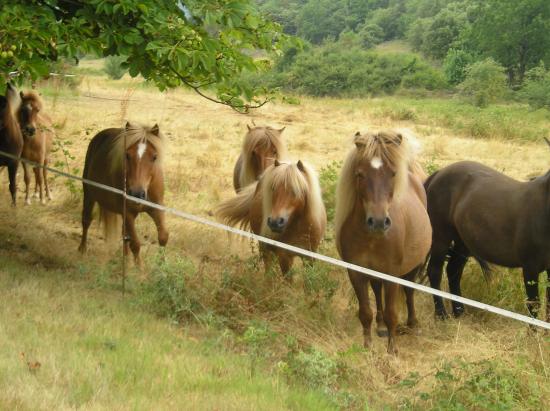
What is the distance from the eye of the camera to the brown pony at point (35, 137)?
961 centimetres

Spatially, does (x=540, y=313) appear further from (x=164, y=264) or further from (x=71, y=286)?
(x=71, y=286)

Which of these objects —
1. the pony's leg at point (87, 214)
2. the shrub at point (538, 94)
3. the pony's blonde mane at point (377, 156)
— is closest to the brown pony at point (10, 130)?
the pony's leg at point (87, 214)

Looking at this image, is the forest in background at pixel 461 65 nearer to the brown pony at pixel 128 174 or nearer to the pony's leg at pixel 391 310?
the brown pony at pixel 128 174

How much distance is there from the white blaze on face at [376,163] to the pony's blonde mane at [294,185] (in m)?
1.43

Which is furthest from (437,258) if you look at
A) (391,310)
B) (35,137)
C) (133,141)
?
(35,137)

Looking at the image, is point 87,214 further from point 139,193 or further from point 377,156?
point 377,156

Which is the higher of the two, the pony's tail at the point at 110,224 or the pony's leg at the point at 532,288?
the pony's leg at the point at 532,288

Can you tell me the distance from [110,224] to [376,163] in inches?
172

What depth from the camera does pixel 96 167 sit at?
25.8 feet

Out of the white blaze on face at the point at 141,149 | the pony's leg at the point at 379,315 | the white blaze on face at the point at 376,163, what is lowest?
the pony's leg at the point at 379,315

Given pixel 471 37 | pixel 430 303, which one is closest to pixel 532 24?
pixel 471 37

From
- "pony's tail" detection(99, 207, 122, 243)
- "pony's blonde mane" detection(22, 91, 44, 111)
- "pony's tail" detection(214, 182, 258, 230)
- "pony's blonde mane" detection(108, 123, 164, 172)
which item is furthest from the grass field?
"pony's blonde mane" detection(22, 91, 44, 111)

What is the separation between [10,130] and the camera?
8852 millimetres

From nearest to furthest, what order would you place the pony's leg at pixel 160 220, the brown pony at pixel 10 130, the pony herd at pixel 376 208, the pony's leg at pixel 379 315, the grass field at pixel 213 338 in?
the grass field at pixel 213 338, the pony herd at pixel 376 208, the pony's leg at pixel 379 315, the pony's leg at pixel 160 220, the brown pony at pixel 10 130
